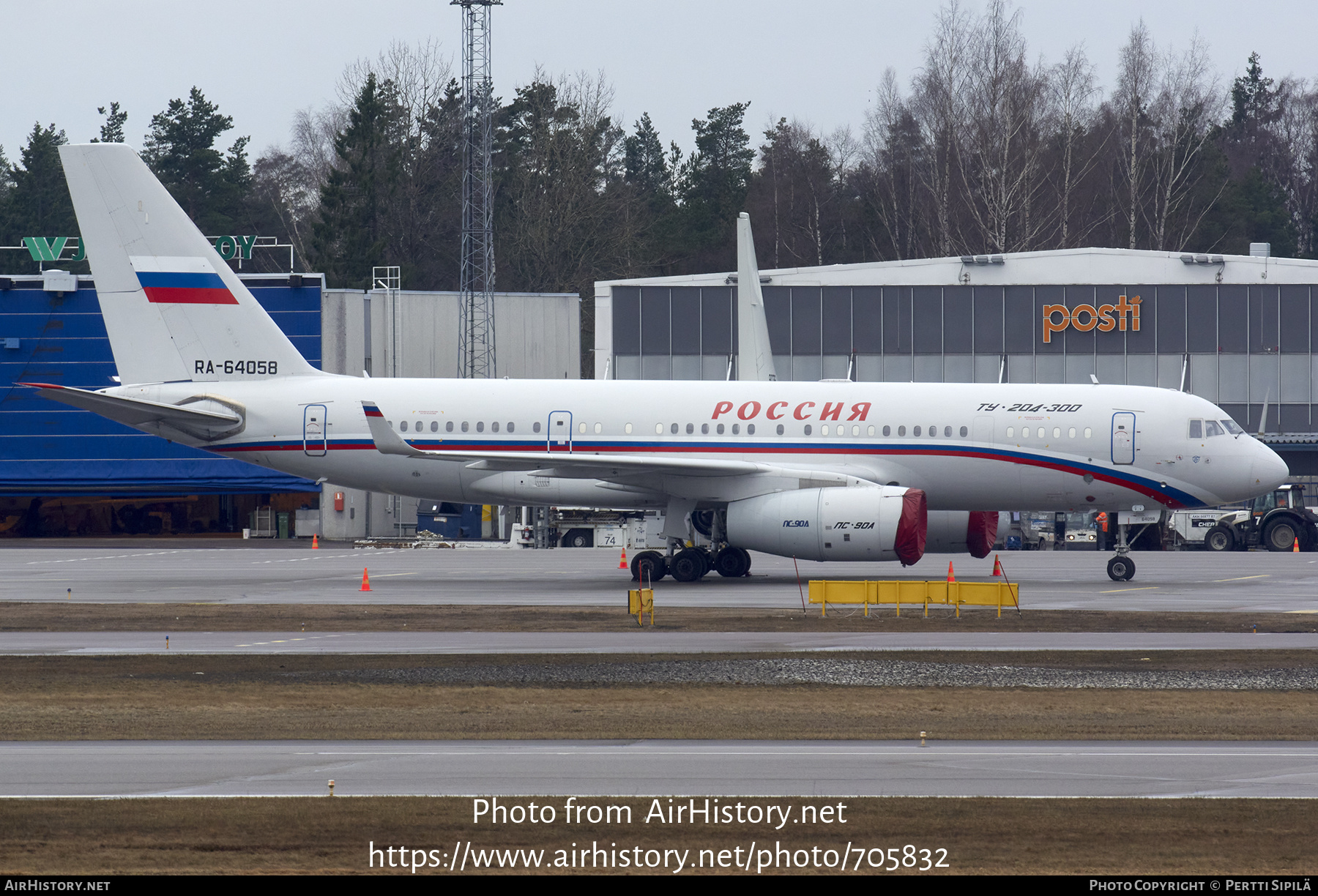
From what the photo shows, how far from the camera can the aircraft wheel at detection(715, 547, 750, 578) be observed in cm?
3162

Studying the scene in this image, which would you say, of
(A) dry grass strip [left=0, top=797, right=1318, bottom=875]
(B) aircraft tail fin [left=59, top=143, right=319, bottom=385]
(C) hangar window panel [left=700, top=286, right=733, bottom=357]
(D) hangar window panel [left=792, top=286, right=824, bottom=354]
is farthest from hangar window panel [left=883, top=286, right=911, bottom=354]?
(A) dry grass strip [left=0, top=797, right=1318, bottom=875]

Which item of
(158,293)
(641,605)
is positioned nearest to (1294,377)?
(641,605)

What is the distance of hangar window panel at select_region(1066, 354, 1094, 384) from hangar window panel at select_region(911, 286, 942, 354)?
5027 millimetres

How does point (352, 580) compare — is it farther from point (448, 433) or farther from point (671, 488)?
point (671, 488)

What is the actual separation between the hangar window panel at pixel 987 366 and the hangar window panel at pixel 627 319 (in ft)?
44.6

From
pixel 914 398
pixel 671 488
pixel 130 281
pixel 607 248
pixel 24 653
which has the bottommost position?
pixel 24 653

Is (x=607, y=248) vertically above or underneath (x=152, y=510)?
above

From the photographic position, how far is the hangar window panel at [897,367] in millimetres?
58344

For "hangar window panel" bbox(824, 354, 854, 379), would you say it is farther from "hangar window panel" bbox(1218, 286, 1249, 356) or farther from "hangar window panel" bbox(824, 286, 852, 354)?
"hangar window panel" bbox(1218, 286, 1249, 356)

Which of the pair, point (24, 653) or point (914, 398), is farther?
point (914, 398)

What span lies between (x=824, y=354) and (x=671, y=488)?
30.0 meters

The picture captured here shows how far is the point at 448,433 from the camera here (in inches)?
1236

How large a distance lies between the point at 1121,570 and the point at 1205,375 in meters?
30.0

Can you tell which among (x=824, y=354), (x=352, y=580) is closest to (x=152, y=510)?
(x=824, y=354)
